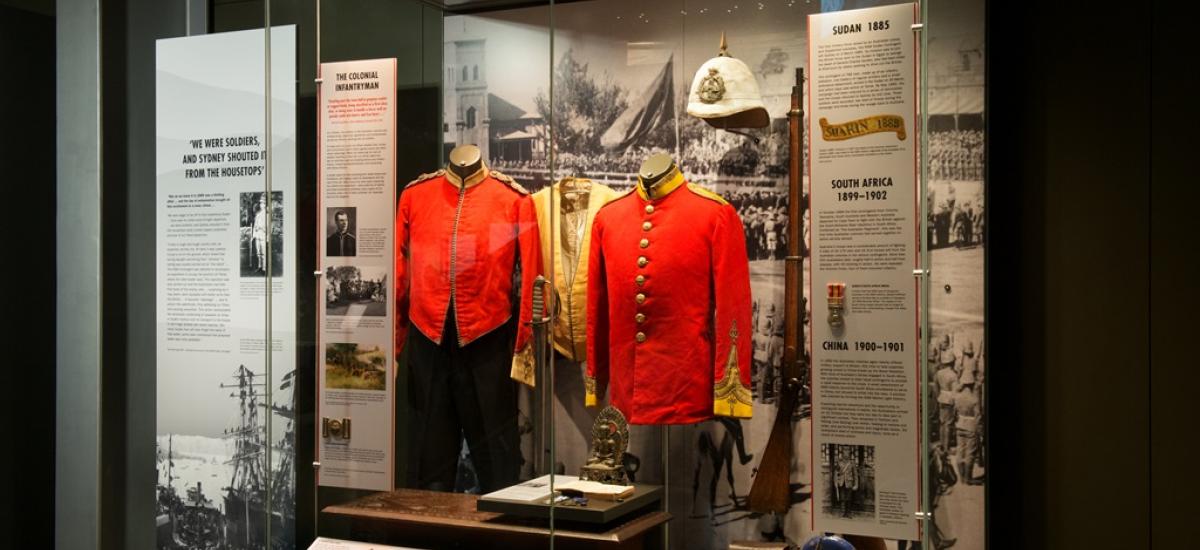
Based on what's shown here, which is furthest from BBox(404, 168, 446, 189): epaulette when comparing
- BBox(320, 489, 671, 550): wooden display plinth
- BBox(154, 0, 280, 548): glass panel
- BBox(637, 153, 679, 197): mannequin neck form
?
BBox(320, 489, 671, 550): wooden display plinth

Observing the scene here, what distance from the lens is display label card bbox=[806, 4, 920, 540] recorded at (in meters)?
2.41

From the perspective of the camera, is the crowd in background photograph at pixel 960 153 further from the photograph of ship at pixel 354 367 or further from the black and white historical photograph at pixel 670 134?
the photograph of ship at pixel 354 367

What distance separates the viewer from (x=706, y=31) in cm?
273

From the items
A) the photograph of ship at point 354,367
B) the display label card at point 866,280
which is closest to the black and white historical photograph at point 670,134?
the display label card at point 866,280

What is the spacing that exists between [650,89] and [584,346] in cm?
71

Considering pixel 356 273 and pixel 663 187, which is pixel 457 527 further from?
pixel 663 187

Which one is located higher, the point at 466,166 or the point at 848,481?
the point at 466,166

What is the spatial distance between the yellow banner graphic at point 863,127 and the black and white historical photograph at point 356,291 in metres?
1.23

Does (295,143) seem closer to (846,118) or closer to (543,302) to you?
(543,302)

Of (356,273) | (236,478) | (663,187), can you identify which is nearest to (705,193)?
(663,187)

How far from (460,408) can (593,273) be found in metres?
0.52

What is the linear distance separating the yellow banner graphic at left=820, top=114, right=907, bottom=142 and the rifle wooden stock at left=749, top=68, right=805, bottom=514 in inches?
7.0

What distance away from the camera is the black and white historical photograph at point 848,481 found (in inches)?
96.3
